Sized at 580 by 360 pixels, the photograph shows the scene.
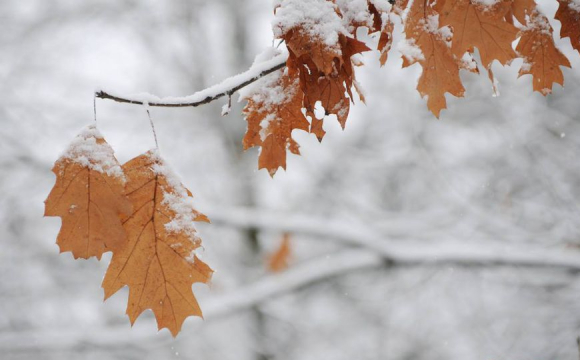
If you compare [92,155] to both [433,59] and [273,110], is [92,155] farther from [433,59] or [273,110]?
[433,59]

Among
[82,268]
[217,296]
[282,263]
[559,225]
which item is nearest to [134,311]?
[559,225]

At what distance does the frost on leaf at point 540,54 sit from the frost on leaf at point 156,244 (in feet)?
3.26

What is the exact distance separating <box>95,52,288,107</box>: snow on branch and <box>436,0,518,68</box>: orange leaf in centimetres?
41

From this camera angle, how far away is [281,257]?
6.80 meters

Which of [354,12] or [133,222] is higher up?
[354,12]

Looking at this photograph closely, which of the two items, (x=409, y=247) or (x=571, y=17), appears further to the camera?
(x=409, y=247)

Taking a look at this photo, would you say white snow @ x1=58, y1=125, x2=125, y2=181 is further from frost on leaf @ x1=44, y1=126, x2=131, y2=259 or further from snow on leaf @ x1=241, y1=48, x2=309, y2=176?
snow on leaf @ x1=241, y1=48, x2=309, y2=176

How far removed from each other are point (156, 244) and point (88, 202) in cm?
18

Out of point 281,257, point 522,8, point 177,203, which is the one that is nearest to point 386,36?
point 522,8

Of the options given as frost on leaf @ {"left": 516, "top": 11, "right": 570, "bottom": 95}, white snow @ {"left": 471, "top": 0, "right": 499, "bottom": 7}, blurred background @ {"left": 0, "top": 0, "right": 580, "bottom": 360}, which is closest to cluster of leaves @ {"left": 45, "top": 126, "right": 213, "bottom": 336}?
white snow @ {"left": 471, "top": 0, "right": 499, "bottom": 7}

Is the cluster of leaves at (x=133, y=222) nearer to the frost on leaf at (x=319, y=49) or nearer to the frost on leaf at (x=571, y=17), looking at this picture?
the frost on leaf at (x=319, y=49)

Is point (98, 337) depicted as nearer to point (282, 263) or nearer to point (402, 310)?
point (282, 263)

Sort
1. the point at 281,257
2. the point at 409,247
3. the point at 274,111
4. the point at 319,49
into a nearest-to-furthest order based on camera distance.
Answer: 1. the point at 319,49
2. the point at 274,111
3. the point at 409,247
4. the point at 281,257

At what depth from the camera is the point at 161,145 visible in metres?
7.33
